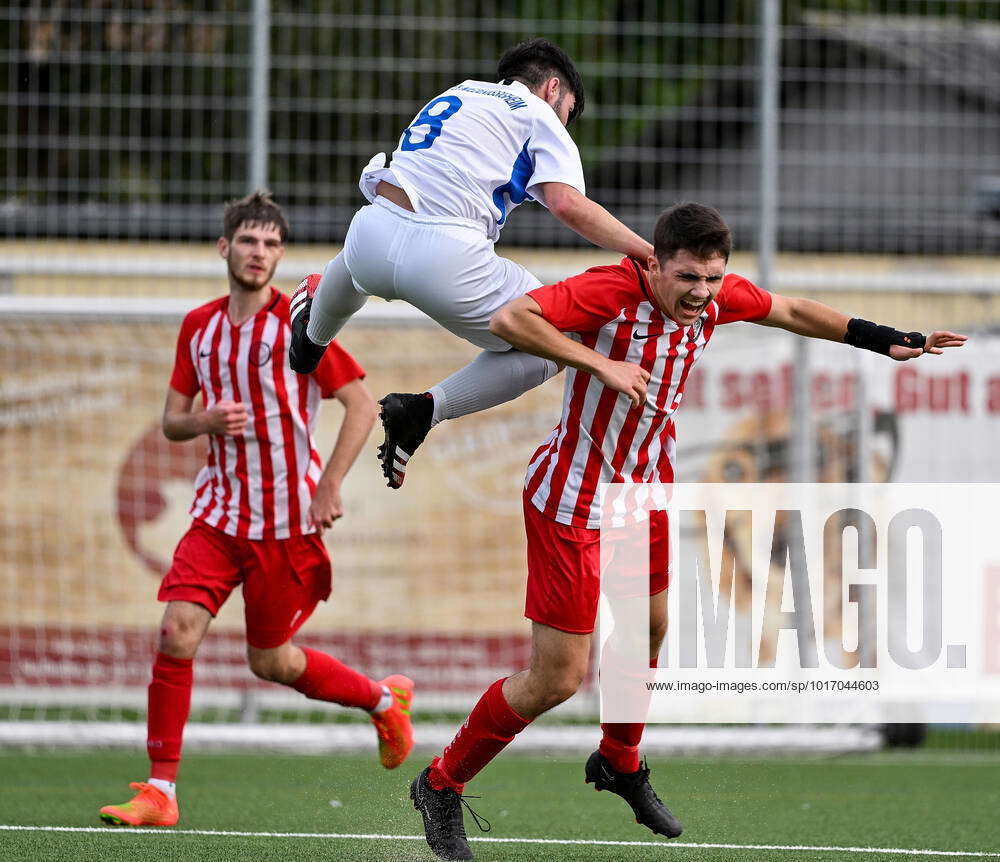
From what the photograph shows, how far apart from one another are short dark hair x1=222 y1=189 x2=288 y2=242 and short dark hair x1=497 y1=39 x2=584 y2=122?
1242mm

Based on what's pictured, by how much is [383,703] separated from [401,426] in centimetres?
172

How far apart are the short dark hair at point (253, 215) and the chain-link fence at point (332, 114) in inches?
97.4

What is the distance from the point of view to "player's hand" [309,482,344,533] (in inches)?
233

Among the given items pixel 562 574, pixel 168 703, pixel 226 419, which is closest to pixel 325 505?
pixel 226 419

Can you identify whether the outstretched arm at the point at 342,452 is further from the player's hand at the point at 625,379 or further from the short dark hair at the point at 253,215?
the player's hand at the point at 625,379

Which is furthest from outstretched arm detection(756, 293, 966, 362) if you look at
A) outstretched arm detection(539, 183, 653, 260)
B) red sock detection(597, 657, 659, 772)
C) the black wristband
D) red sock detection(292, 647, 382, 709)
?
red sock detection(292, 647, 382, 709)

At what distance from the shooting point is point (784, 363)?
920cm

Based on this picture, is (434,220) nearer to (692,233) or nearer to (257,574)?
(692,233)

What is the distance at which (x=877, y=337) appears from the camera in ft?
16.6

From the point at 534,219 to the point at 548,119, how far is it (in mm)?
5607

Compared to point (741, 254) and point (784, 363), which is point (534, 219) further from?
point (784, 363)

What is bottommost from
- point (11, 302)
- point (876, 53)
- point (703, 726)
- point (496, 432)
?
point (703, 726)

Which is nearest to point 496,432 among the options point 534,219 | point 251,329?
point 534,219

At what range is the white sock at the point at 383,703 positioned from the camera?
6406 mm
